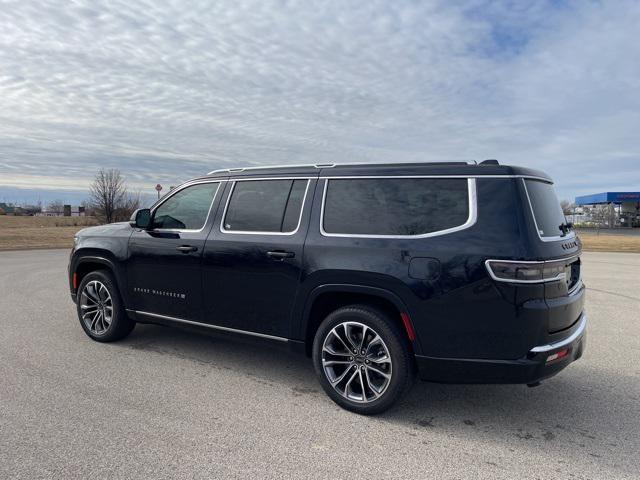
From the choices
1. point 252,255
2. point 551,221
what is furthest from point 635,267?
point 252,255

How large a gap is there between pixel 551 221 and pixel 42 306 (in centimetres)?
713

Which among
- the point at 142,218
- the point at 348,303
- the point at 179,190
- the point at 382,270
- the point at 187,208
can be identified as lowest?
the point at 348,303

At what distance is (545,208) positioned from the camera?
139 inches

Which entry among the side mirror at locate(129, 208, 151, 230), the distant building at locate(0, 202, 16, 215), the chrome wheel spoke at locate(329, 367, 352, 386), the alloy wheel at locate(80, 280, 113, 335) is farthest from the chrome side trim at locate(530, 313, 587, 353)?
the distant building at locate(0, 202, 16, 215)

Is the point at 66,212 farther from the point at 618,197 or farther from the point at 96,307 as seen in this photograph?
the point at 618,197

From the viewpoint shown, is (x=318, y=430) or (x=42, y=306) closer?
(x=318, y=430)

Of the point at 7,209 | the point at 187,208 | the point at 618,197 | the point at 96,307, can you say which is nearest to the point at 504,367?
the point at 187,208

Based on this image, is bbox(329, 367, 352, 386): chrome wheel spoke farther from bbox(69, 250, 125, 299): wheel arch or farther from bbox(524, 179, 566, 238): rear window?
bbox(69, 250, 125, 299): wheel arch

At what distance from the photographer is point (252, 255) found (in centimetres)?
412

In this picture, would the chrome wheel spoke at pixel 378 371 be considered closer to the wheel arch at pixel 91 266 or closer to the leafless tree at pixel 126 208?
the wheel arch at pixel 91 266

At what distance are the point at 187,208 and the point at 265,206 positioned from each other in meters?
1.01

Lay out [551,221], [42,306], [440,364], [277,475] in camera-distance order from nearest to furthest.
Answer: [277,475], [440,364], [551,221], [42,306]

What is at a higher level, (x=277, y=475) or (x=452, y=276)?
(x=452, y=276)

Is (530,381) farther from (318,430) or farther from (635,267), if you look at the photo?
(635,267)
